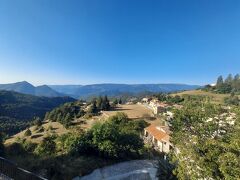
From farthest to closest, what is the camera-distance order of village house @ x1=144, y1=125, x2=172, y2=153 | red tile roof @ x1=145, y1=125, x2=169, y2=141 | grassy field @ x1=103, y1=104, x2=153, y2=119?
1. grassy field @ x1=103, y1=104, x2=153, y2=119
2. red tile roof @ x1=145, y1=125, x2=169, y2=141
3. village house @ x1=144, y1=125, x2=172, y2=153

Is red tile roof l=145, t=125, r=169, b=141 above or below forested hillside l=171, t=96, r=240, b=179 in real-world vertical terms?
below

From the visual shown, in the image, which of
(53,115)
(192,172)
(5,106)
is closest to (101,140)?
(192,172)

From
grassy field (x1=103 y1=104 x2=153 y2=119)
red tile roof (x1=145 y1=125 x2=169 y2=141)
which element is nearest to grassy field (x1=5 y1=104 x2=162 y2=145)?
grassy field (x1=103 y1=104 x2=153 y2=119)

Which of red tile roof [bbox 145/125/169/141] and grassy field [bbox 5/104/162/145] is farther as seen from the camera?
grassy field [bbox 5/104/162/145]

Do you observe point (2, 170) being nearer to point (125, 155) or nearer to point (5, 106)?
point (125, 155)

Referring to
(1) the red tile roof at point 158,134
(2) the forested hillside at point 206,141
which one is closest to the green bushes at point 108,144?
(2) the forested hillside at point 206,141

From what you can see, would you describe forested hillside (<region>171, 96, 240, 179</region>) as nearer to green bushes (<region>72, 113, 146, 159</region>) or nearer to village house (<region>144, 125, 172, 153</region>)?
green bushes (<region>72, 113, 146, 159</region>)

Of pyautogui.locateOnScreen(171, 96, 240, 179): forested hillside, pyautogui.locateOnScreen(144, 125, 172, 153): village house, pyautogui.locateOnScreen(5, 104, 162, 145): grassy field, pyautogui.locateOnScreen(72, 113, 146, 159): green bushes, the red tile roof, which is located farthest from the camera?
pyautogui.locateOnScreen(5, 104, 162, 145): grassy field

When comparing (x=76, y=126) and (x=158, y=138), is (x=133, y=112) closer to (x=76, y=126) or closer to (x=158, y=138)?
(x=76, y=126)

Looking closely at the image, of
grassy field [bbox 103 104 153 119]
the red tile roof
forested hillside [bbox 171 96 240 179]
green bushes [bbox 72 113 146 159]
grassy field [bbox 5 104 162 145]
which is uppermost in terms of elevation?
forested hillside [bbox 171 96 240 179]
